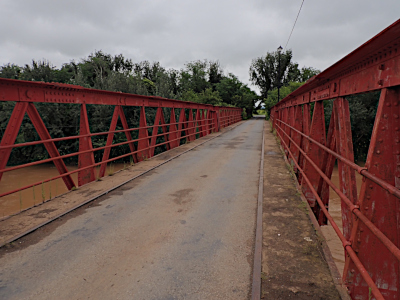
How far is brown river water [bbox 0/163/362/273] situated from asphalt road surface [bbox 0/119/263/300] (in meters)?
1.20

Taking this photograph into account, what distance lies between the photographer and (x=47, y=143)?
17.4ft

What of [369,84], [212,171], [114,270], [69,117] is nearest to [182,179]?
[212,171]

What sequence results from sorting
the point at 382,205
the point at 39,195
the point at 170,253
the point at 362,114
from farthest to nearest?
the point at 362,114
the point at 39,195
the point at 170,253
the point at 382,205

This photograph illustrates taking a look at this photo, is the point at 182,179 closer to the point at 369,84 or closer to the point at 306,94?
the point at 306,94

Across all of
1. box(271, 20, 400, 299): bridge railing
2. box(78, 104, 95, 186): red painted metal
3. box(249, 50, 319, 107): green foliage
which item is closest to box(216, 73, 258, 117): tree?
box(249, 50, 319, 107): green foliage

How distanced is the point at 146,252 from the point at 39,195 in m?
10.3

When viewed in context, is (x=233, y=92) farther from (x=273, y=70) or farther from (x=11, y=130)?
(x=11, y=130)

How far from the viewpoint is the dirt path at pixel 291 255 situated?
2.64 metres

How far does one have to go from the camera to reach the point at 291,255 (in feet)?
10.7

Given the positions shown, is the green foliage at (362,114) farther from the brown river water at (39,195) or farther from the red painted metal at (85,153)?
the red painted metal at (85,153)

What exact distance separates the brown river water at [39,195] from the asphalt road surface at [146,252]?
120cm

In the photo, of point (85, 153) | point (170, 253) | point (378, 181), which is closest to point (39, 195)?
point (85, 153)

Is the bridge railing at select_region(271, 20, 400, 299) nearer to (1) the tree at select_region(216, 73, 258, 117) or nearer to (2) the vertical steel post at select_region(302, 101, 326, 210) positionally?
(2) the vertical steel post at select_region(302, 101, 326, 210)

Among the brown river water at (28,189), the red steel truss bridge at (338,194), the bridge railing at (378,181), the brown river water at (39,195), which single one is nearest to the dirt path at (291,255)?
the red steel truss bridge at (338,194)
